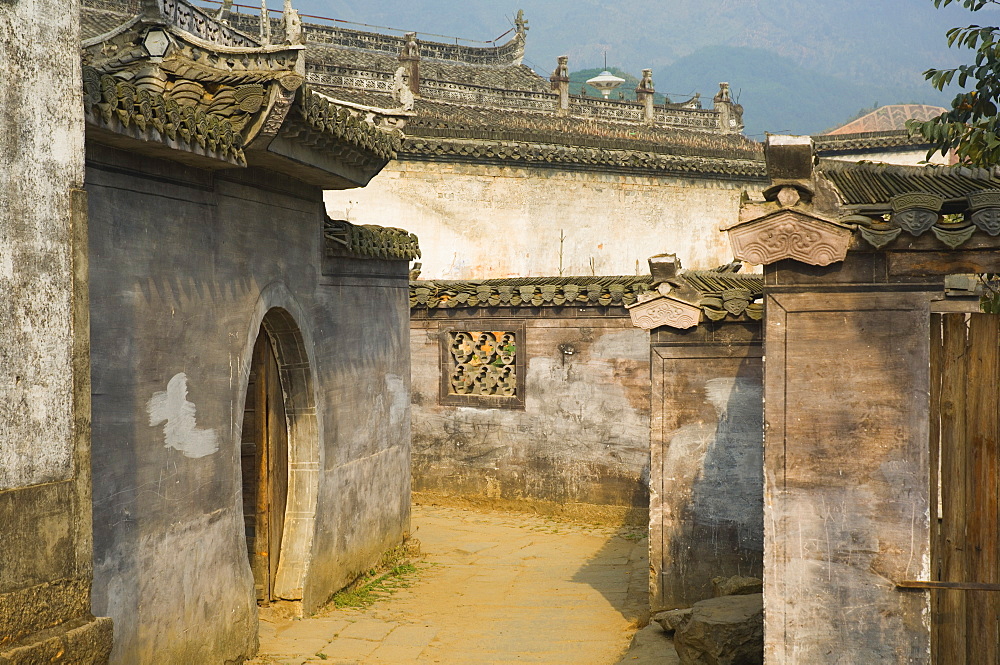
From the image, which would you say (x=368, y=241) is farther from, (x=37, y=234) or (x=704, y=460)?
(x=37, y=234)

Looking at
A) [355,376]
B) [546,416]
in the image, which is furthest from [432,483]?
[355,376]

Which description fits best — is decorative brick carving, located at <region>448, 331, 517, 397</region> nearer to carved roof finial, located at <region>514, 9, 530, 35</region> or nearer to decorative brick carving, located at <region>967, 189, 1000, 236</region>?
decorative brick carving, located at <region>967, 189, 1000, 236</region>

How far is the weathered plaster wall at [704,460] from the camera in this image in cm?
773

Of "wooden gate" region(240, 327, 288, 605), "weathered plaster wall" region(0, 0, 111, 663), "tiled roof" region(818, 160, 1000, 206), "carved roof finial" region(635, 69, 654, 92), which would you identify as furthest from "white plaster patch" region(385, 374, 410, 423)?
"carved roof finial" region(635, 69, 654, 92)

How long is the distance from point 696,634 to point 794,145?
121 inches

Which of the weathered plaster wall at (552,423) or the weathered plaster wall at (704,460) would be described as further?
the weathered plaster wall at (552,423)

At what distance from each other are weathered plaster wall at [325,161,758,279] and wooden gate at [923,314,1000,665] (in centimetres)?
1244

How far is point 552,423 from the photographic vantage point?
12.2m

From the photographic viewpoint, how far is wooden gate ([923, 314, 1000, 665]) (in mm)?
4703

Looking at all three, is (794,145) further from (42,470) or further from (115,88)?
(42,470)

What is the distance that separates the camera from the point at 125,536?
5.21 meters

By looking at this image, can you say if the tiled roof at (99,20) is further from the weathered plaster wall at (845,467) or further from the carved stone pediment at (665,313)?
the weathered plaster wall at (845,467)

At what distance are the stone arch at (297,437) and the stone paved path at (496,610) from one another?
403 millimetres

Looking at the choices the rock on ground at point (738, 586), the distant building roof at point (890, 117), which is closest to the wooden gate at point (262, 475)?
the rock on ground at point (738, 586)
